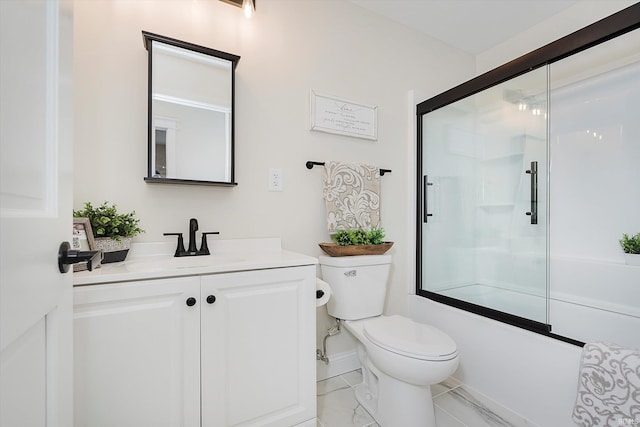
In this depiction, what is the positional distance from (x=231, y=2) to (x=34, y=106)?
143 centimetres

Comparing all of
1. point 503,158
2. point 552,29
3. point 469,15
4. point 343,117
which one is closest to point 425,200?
point 503,158

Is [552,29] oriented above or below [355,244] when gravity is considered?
above

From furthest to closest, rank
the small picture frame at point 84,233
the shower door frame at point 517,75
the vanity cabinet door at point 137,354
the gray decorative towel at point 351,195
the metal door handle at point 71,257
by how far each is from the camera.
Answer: the gray decorative towel at point 351,195 < the shower door frame at point 517,75 < the small picture frame at point 84,233 < the vanity cabinet door at point 137,354 < the metal door handle at point 71,257

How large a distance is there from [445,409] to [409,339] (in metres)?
0.52

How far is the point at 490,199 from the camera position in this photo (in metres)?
2.04

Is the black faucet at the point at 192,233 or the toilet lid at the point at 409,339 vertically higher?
the black faucet at the point at 192,233

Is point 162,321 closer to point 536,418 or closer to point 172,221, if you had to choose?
point 172,221

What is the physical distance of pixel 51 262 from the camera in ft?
1.77

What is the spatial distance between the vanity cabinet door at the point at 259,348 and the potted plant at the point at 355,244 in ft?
1.40

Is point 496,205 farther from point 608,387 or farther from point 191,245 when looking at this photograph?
point 191,245

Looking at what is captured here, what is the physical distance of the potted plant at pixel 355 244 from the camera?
1705 mm

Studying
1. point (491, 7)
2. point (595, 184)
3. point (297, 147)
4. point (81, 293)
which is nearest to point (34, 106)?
point (81, 293)

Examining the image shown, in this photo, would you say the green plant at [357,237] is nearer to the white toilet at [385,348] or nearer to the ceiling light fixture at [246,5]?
the white toilet at [385,348]

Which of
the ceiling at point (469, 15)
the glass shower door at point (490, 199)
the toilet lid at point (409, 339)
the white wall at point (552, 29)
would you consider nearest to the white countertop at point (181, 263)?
the toilet lid at point (409, 339)
